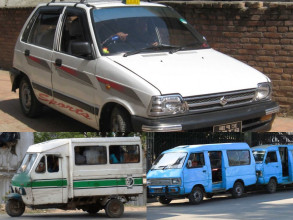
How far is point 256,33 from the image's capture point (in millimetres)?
10531

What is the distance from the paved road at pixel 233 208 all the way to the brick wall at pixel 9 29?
11418 mm

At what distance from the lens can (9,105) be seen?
1063 cm

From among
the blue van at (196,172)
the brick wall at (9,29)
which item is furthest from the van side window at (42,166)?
the brick wall at (9,29)

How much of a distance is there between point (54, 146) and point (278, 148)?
1986mm

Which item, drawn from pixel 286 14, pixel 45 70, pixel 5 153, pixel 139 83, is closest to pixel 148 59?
pixel 139 83

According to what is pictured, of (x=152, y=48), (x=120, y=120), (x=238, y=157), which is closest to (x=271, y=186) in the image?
(x=238, y=157)

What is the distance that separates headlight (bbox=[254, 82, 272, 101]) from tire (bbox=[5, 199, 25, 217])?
3.24 meters

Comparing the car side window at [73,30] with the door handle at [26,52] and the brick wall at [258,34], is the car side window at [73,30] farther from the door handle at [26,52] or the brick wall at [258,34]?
the brick wall at [258,34]

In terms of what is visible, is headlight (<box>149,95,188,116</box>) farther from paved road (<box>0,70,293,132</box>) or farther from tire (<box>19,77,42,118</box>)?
tire (<box>19,77,42,118</box>)

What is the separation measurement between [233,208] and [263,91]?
211cm

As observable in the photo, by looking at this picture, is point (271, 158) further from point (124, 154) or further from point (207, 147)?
point (124, 154)

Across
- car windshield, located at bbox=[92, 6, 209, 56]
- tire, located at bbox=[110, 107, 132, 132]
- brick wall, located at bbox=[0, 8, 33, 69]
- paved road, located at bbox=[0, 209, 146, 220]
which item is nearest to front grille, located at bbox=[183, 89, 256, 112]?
tire, located at bbox=[110, 107, 132, 132]

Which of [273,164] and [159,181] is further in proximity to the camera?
[273,164]

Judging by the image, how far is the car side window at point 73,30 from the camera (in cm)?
761
